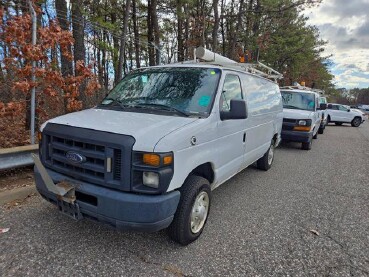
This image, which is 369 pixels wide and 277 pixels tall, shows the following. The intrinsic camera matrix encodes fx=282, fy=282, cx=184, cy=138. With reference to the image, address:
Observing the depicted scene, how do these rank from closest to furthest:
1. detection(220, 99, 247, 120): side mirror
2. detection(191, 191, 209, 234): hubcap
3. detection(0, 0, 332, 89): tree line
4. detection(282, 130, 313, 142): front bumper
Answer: detection(191, 191, 209, 234): hubcap
detection(220, 99, 247, 120): side mirror
detection(282, 130, 313, 142): front bumper
detection(0, 0, 332, 89): tree line

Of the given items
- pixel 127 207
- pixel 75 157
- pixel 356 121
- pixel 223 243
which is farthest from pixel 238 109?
pixel 356 121

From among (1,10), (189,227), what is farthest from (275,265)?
(1,10)

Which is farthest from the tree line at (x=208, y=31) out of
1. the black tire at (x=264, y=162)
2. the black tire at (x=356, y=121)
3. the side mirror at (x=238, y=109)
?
the side mirror at (x=238, y=109)

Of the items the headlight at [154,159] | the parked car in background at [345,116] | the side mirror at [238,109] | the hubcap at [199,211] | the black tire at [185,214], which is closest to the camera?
the headlight at [154,159]

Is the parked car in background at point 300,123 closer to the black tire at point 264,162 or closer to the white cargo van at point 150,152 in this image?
the black tire at point 264,162

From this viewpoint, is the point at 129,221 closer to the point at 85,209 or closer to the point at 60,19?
Answer: the point at 85,209

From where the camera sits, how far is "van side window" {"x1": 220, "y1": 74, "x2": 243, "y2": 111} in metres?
3.86

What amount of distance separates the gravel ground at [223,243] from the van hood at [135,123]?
3.75 feet

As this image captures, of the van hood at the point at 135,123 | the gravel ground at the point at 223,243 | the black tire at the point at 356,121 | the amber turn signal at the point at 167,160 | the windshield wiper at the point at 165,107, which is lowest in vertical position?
the black tire at the point at 356,121

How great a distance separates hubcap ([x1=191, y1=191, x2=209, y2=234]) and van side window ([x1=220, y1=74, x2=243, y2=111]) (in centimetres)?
119

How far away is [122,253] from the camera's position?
3092mm

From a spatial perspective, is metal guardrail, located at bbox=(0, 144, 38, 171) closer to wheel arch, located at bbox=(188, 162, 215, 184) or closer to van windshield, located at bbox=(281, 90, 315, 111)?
wheel arch, located at bbox=(188, 162, 215, 184)

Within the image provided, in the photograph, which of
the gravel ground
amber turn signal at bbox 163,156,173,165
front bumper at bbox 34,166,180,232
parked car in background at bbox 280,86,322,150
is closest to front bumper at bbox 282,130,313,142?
parked car in background at bbox 280,86,322,150

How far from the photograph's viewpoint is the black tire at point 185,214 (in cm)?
306
